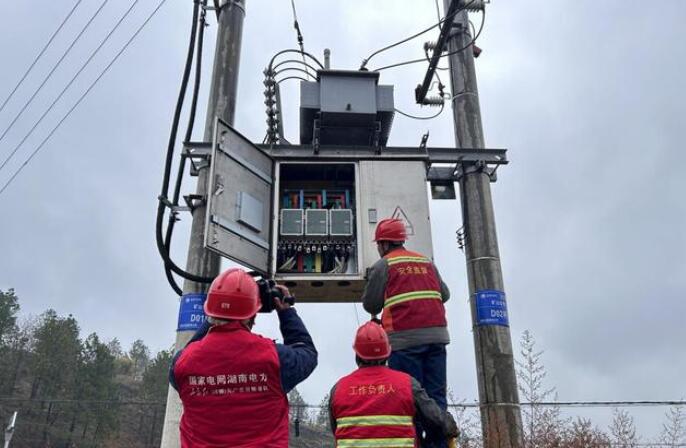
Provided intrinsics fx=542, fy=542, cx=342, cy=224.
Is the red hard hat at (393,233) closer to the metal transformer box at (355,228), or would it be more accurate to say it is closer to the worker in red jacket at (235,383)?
the metal transformer box at (355,228)

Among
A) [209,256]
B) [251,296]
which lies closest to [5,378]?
[209,256]

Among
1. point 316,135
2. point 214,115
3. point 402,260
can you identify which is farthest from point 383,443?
point 214,115

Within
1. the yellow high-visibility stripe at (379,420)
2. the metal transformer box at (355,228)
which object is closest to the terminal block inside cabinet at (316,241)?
the metal transformer box at (355,228)

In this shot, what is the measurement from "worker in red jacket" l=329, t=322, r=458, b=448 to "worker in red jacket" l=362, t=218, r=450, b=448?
61 centimetres

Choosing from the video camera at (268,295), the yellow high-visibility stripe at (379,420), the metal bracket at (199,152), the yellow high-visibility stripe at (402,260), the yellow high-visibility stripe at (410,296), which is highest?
the metal bracket at (199,152)

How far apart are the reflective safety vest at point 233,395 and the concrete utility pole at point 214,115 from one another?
132 inches

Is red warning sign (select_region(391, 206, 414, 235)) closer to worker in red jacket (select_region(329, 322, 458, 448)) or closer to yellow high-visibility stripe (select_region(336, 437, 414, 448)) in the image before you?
worker in red jacket (select_region(329, 322, 458, 448))

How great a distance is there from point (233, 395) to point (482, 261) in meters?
4.85

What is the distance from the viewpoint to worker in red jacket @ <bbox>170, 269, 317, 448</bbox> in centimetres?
232

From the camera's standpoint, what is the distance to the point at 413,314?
4.06m

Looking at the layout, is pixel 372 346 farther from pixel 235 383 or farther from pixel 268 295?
pixel 235 383

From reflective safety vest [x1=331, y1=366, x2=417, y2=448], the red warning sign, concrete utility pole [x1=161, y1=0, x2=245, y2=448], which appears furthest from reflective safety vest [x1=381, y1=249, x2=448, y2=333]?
concrete utility pole [x1=161, y1=0, x2=245, y2=448]

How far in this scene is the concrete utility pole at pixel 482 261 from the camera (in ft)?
19.5

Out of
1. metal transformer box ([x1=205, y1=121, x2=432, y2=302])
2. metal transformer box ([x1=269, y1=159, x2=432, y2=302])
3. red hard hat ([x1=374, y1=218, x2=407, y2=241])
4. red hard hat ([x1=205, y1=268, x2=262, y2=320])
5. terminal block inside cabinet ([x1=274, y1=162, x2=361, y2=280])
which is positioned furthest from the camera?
terminal block inside cabinet ([x1=274, y1=162, x2=361, y2=280])
